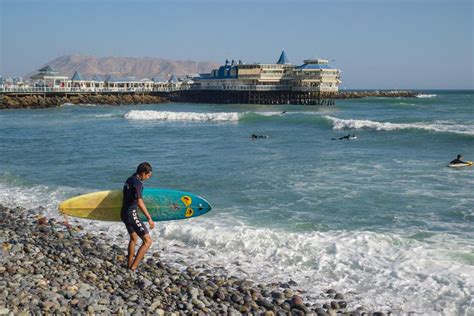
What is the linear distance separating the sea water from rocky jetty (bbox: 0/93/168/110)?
120ft

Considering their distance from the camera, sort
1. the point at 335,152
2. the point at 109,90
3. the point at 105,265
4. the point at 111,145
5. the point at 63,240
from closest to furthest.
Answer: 1. the point at 105,265
2. the point at 63,240
3. the point at 335,152
4. the point at 111,145
5. the point at 109,90

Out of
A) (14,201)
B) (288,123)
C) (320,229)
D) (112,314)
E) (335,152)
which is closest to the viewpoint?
(112,314)

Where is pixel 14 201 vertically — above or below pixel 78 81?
below

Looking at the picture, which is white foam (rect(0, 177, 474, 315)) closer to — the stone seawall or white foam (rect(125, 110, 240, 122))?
white foam (rect(125, 110, 240, 122))

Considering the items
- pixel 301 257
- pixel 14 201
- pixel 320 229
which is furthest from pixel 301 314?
pixel 14 201

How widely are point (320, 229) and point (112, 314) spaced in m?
5.13

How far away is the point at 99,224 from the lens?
1002cm

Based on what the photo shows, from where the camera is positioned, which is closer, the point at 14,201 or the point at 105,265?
the point at 105,265

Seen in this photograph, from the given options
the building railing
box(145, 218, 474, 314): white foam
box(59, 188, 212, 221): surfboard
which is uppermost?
the building railing

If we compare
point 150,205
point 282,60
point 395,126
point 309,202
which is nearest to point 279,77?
point 282,60

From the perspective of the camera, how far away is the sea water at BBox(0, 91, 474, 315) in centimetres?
739

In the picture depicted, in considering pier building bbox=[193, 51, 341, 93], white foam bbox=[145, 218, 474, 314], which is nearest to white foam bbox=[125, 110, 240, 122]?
pier building bbox=[193, 51, 341, 93]

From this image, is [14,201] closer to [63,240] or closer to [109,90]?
[63,240]

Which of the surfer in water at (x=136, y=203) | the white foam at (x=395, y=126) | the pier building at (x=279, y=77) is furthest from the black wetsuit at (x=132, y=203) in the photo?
the pier building at (x=279, y=77)
